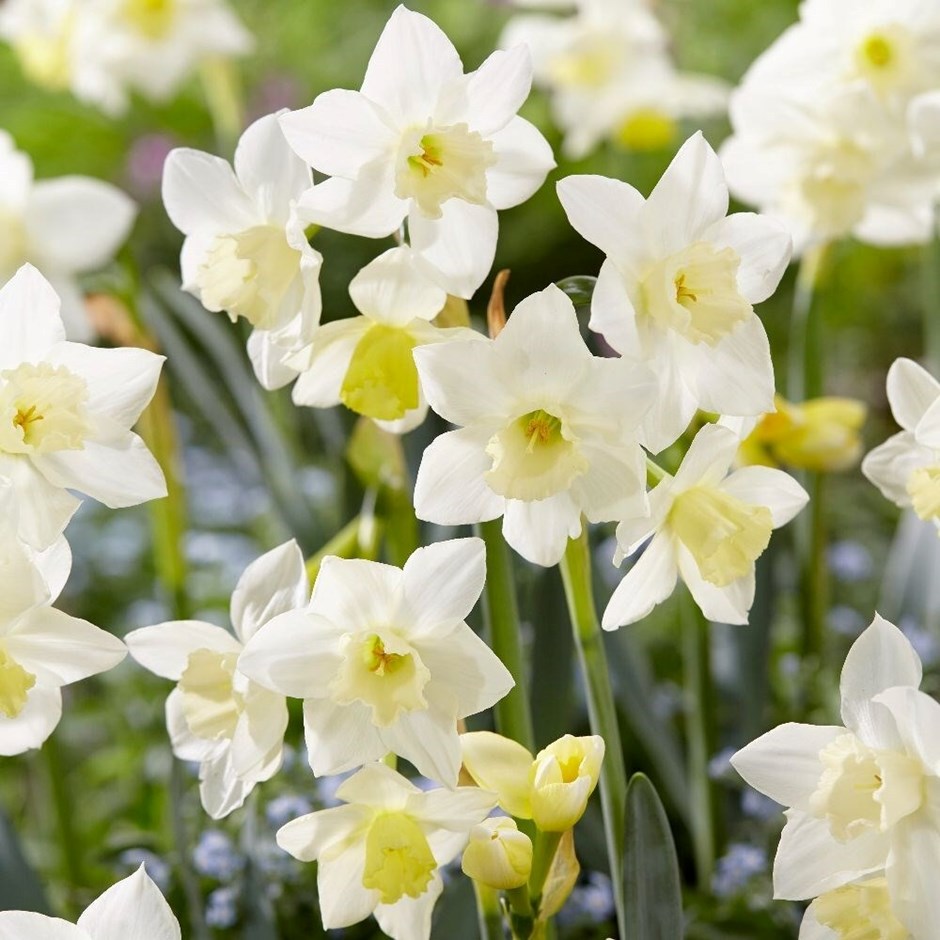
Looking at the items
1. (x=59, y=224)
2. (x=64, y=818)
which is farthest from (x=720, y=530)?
(x=64, y=818)

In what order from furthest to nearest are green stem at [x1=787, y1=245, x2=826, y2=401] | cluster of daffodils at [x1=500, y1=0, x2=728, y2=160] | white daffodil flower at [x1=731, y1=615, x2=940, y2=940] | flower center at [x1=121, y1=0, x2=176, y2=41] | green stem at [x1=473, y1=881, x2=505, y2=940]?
cluster of daffodils at [x1=500, y1=0, x2=728, y2=160], flower center at [x1=121, y1=0, x2=176, y2=41], green stem at [x1=787, y1=245, x2=826, y2=401], green stem at [x1=473, y1=881, x2=505, y2=940], white daffodil flower at [x1=731, y1=615, x2=940, y2=940]

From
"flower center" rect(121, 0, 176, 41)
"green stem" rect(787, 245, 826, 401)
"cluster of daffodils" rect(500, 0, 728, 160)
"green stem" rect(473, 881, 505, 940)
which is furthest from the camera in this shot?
"cluster of daffodils" rect(500, 0, 728, 160)

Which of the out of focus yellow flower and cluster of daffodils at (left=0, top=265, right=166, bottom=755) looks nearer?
cluster of daffodils at (left=0, top=265, right=166, bottom=755)

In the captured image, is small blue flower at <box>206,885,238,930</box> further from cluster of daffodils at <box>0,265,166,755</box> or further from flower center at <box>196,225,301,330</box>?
flower center at <box>196,225,301,330</box>

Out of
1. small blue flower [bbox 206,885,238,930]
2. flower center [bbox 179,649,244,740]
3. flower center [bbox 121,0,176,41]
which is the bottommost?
small blue flower [bbox 206,885,238,930]

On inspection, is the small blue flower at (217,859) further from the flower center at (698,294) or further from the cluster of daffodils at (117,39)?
the cluster of daffodils at (117,39)

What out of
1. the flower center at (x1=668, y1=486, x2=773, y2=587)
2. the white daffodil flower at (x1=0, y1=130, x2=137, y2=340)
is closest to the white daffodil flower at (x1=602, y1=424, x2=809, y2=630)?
the flower center at (x1=668, y1=486, x2=773, y2=587)

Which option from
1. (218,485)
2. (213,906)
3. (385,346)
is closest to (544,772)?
(385,346)
